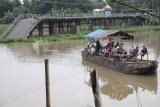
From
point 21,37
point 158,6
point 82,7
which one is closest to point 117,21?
point 158,6

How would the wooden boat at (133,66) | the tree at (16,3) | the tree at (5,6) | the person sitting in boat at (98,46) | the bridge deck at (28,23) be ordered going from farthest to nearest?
the tree at (16,3) → the tree at (5,6) → the bridge deck at (28,23) → the person sitting in boat at (98,46) → the wooden boat at (133,66)

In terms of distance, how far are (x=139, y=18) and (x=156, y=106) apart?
48923mm

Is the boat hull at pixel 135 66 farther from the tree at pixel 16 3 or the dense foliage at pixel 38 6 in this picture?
the tree at pixel 16 3

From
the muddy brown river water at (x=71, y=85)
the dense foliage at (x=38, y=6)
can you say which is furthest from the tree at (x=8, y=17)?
the muddy brown river water at (x=71, y=85)

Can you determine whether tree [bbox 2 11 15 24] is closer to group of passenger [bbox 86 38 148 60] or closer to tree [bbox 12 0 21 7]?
tree [bbox 12 0 21 7]

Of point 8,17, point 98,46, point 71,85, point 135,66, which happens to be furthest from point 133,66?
point 8,17

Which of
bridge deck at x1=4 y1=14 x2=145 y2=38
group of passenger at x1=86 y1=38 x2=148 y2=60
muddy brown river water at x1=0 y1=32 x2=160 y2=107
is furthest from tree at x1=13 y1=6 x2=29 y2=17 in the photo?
group of passenger at x1=86 y1=38 x2=148 y2=60

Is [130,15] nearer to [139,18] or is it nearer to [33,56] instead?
[139,18]

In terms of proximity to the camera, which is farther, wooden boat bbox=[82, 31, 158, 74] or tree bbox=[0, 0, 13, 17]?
tree bbox=[0, 0, 13, 17]

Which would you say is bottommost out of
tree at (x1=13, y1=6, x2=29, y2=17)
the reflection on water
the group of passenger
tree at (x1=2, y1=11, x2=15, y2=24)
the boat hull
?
tree at (x1=2, y1=11, x2=15, y2=24)

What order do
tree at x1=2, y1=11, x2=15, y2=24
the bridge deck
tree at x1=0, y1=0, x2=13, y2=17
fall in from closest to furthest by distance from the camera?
the bridge deck < tree at x1=2, y1=11, x2=15, y2=24 < tree at x1=0, y1=0, x2=13, y2=17

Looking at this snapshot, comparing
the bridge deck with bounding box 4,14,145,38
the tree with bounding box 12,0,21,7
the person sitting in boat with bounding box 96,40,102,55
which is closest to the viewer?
the person sitting in boat with bounding box 96,40,102,55

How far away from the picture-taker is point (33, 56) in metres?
29.5

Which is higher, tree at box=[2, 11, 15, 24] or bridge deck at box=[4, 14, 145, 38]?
bridge deck at box=[4, 14, 145, 38]
